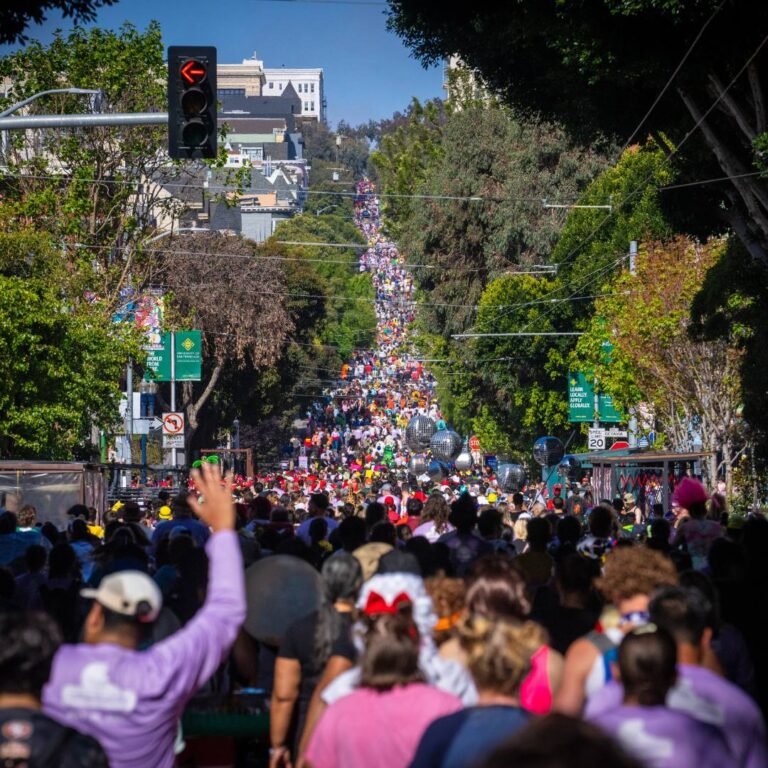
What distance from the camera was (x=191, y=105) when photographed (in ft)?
44.9

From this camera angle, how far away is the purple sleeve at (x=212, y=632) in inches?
206

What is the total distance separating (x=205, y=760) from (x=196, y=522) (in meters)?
6.87

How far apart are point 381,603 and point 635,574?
107cm

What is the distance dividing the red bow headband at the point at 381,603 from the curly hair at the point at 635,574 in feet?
2.72

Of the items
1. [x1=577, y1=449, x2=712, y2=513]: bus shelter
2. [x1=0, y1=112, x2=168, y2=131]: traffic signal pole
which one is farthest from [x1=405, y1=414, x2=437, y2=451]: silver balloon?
[x1=0, y1=112, x2=168, y2=131]: traffic signal pole

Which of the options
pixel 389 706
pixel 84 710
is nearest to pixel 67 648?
pixel 84 710

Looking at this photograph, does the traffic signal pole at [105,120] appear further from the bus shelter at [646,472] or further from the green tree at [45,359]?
the green tree at [45,359]

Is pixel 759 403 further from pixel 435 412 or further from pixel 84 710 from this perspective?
pixel 435 412

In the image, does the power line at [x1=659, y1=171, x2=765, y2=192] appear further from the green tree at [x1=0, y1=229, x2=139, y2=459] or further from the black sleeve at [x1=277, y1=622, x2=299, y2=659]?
the green tree at [x1=0, y1=229, x2=139, y2=459]

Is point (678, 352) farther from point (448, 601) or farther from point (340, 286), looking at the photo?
point (340, 286)

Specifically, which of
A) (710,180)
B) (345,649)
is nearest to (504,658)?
(345,649)

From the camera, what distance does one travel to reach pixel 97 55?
139 feet

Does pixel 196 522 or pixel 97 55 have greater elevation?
pixel 97 55

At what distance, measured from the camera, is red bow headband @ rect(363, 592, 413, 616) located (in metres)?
6.91
